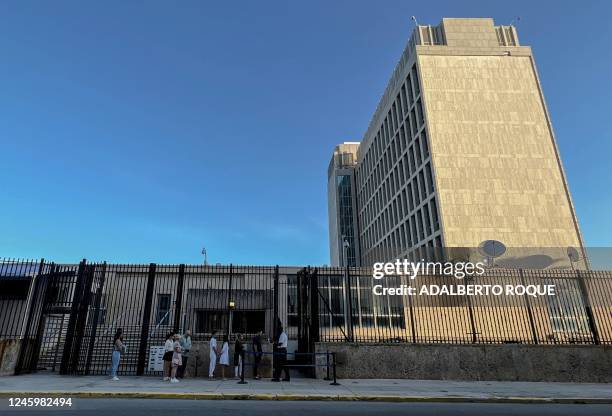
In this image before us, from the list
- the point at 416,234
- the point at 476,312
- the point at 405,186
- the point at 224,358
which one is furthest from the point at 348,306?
the point at 405,186

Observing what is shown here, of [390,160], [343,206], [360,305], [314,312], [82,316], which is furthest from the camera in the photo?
[343,206]

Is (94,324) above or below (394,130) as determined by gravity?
below

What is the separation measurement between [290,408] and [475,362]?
8.93 m

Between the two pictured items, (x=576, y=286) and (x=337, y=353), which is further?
(x=576, y=286)

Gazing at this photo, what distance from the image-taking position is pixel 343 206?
82.6m

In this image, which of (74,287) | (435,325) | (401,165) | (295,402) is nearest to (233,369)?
(295,402)

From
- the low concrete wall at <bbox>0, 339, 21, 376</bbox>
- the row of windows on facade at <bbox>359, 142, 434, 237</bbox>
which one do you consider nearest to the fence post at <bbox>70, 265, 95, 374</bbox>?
the low concrete wall at <bbox>0, 339, 21, 376</bbox>

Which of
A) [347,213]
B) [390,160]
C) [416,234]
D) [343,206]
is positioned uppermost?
[343,206]

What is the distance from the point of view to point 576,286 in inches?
599

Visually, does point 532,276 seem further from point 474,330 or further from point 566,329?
point 474,330

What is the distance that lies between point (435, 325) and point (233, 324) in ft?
26.4

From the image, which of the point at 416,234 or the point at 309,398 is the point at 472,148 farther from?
the point at 309,398

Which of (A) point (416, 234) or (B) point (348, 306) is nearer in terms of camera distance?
(B) point (348, 306)

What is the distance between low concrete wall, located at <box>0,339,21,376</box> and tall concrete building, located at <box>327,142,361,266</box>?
66216 mm
